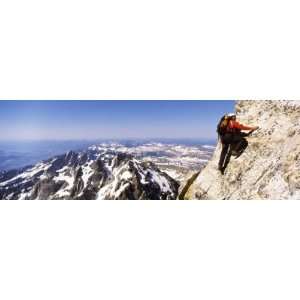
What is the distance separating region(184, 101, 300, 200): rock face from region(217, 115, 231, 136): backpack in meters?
0.09

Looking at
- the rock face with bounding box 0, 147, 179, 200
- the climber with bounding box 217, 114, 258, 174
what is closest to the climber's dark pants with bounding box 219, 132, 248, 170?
the climber with bounding box 217, 114, 258, 174

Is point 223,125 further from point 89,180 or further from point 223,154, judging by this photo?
point 89,180

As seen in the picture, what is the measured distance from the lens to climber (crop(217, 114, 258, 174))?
361cm

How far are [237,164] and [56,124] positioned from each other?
1.39 metres

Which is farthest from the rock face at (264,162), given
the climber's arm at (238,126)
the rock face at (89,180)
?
the rock face at (89,180)

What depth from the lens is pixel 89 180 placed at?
358 centimetres

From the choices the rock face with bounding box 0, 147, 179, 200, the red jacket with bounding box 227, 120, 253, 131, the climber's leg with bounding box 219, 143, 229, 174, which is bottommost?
the rock face with bounding box 0, 147, 179, 200

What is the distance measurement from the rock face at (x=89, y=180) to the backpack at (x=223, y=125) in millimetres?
513

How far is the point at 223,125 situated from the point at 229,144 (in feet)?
0.49

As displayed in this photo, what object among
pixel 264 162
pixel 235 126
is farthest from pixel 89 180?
pixel 264 162

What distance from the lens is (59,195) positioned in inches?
140

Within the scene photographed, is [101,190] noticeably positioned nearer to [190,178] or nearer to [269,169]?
[190,178]

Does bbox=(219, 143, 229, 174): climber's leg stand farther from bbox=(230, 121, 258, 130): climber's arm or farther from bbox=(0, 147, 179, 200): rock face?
bbox=(0, 147, 179, 200): rock face
